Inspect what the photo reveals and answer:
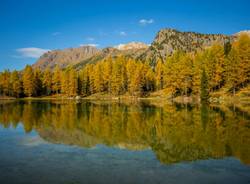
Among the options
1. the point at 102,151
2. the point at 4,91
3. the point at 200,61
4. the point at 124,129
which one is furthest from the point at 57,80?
the point at 102,151

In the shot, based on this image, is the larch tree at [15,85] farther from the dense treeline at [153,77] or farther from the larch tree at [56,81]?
the larch tree at [56,81]

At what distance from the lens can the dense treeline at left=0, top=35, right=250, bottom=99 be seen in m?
66.8

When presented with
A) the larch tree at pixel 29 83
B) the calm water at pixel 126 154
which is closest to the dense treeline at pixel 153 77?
the larch tree at pixel 29 83

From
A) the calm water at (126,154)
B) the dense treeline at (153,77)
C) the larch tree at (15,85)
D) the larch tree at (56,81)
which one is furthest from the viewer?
the larch tree at (56,81)

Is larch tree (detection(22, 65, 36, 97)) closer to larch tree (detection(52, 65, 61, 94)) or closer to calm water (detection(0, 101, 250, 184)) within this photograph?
larch tree (detection(52, 65, 61, 94))

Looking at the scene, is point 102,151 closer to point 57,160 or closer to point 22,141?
point 57,160

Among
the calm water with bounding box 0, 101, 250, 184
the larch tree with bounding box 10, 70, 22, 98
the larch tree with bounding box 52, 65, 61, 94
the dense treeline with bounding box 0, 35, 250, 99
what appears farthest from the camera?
the larch tree with bounding box 52, 65, 61, 94

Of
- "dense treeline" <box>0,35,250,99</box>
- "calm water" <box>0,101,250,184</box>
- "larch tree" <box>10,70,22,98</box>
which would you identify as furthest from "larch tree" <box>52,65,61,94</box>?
"calm water" <box>0,101,250,184</box>

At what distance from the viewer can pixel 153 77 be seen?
101938mm

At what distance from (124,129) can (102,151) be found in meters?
8.55

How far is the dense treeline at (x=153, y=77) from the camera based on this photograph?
6675 cm

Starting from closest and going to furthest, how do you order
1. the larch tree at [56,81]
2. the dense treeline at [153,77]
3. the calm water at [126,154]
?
the calm water at [126,154]
the dense treeline at [153,77]
the larch tree at [56,81]

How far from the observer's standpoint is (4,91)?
11119 centimetres

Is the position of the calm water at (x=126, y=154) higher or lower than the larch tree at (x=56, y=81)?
lower
